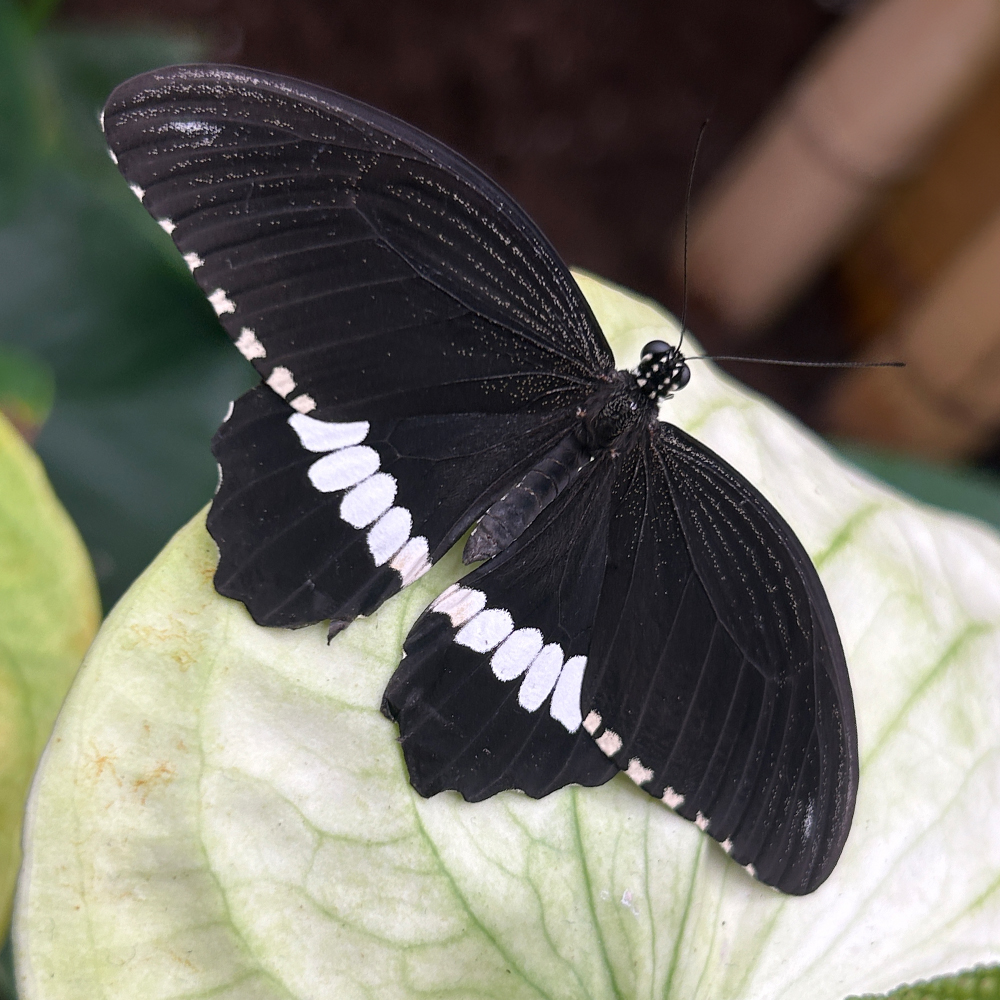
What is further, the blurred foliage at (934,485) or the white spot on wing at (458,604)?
the blurred foliage at (934,485)

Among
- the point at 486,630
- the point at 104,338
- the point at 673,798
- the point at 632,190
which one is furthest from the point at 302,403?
the point at 632,190

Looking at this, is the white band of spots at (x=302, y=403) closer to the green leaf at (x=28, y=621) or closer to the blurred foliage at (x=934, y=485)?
the green leaf at (x=28, y=621)

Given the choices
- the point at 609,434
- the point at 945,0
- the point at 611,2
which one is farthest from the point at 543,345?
the point at 611,2

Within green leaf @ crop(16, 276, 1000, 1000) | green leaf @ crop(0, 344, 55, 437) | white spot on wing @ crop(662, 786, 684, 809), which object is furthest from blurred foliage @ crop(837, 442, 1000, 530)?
green leaf @ crop(0, 344, 55, 437)

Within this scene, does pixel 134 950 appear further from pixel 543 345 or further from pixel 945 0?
pixel 945 0

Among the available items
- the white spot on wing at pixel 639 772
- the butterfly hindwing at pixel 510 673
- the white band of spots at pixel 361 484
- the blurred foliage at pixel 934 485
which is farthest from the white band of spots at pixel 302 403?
the blurred foliage at pixel 934 485
